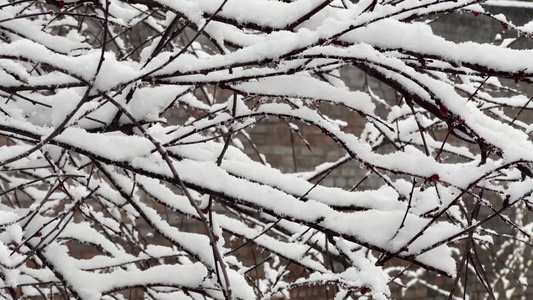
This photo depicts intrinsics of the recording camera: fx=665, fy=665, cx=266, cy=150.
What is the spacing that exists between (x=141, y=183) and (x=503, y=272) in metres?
5.45

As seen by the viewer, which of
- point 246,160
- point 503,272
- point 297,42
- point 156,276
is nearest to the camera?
point 297,42

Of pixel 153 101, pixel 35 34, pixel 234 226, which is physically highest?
pixel 35 34

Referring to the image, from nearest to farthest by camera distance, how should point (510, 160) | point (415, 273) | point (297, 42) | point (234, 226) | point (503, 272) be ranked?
1. point (297, 42)
2. point (510, 160)
3. point (234, 226)
4. point (415, 273)
5. point (503, 272)

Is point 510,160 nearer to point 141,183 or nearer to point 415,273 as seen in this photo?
point 141,183

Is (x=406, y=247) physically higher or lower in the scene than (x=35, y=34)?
lower

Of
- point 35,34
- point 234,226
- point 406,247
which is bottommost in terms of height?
point 406,247

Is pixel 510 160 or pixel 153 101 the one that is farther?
pixel 153 101

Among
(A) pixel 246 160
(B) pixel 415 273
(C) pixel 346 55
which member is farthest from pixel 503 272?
(C) pixel 346 55

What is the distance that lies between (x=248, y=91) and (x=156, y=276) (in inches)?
26.5

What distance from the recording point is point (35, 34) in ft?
5.23

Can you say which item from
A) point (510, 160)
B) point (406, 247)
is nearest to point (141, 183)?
point (406, 247)

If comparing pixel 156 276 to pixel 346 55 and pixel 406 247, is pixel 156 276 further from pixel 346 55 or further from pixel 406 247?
pixel 346 55

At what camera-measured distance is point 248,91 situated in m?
1.26

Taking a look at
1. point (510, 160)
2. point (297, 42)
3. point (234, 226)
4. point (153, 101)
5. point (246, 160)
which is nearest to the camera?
point (297, 42)
